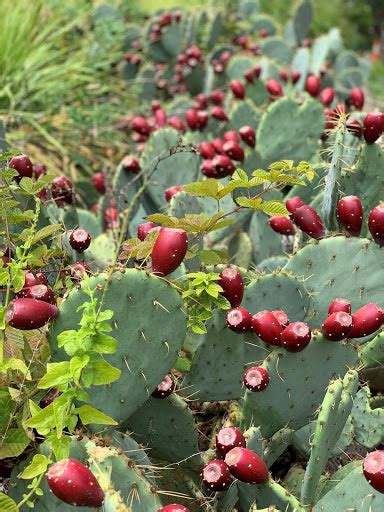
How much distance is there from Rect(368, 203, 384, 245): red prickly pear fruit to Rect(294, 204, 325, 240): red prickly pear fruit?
16cm

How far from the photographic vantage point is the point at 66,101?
5070 mm

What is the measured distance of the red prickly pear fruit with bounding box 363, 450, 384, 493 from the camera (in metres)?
1.28

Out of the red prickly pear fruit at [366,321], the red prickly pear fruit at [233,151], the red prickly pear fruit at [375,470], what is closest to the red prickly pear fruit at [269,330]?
the red prickly pear fruit at [366,321]

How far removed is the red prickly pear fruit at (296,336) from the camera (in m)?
1.60

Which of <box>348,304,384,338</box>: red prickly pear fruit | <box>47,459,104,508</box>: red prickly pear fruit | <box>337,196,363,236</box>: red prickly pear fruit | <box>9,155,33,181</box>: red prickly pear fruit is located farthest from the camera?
<box>9,155,33,181</box>: red prickly pear fruit

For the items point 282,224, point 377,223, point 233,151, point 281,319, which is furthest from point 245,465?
point 233,151

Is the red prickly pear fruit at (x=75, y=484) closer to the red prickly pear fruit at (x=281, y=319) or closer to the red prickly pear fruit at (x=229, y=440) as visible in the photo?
the red prickly pear fruit at (x=229, y=440)

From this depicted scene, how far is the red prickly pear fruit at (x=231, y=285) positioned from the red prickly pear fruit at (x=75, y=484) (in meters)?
0.65

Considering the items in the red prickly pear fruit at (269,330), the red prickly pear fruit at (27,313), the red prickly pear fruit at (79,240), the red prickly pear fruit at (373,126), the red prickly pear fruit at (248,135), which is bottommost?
the red prickly pear fruit at (248,135)

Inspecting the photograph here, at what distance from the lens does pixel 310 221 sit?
2.06 metres

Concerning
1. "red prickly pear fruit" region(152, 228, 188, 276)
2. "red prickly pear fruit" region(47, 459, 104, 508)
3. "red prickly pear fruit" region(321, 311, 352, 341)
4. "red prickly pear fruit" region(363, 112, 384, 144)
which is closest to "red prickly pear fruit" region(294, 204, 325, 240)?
"red prickly pear fruit" region(363, 112, 384, 144)

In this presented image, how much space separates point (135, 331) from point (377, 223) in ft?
2.38

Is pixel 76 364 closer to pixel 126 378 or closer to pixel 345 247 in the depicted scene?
pixel 126 378

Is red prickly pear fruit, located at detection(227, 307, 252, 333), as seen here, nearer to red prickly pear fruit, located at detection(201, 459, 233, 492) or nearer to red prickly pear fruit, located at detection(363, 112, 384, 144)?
red prickly pear fruit, located at detection(201, 459, 233, 492)
